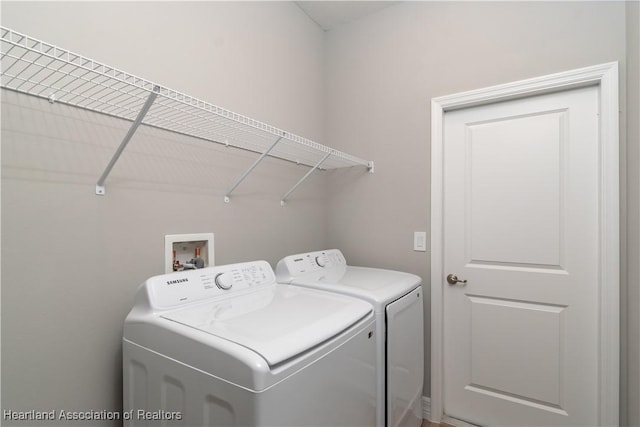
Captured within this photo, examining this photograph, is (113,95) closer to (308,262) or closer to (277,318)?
(277,318)

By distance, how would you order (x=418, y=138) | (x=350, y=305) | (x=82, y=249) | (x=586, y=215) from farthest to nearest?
(x=418, y=138) → (x=586, y=215) → (x=350, y=305) → (x=82, y=249)

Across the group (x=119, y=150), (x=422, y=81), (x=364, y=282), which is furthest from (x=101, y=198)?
(x=422, y=81)

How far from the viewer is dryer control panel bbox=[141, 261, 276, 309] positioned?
1.15 m

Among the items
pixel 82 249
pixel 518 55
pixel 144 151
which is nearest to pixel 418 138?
pixel 518 55

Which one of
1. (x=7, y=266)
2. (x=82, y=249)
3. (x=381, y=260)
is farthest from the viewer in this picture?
(x=381, y=260)

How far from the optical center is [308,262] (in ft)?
6.21

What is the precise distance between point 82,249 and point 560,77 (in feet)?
7.93

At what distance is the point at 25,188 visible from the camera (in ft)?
3.31

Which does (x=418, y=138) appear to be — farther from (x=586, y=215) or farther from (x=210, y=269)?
(x=210, y=269)

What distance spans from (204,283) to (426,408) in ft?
5.59

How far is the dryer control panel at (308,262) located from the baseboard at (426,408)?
103 centimetres

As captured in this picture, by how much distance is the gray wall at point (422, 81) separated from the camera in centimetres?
155

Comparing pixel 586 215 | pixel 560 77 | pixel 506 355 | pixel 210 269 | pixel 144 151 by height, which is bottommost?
pixel 506 355

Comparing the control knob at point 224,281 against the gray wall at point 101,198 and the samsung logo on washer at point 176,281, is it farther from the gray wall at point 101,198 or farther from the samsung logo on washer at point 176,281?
the gray wall at point 101,198
